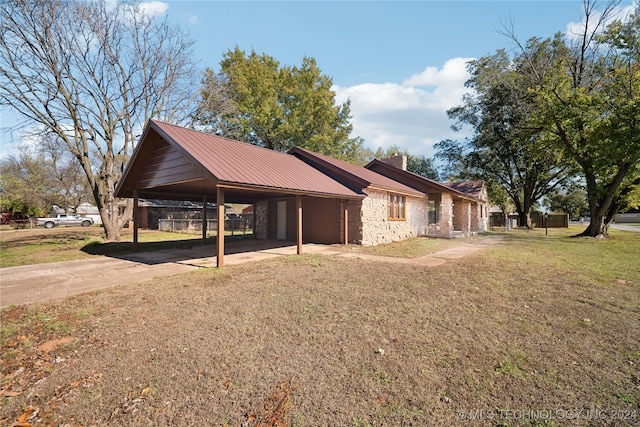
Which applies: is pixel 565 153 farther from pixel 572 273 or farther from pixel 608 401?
pixel 608 401

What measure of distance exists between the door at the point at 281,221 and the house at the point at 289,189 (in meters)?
0.05

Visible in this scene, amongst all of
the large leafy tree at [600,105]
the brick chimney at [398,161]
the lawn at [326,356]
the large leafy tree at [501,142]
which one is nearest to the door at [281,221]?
the brick chimney at [398,161]

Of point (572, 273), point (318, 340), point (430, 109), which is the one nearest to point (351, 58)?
point (572, 273)

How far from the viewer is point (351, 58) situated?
44.7 feet

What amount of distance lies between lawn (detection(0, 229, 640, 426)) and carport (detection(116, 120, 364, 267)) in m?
3.40

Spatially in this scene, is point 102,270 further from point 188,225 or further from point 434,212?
point 434,212

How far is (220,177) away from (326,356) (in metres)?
5.50

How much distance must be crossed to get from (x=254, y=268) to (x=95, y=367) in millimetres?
5021

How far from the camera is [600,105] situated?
17.0m

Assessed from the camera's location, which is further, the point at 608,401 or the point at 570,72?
the point at 570,72

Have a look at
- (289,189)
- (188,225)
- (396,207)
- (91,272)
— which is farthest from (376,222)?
(188,225)

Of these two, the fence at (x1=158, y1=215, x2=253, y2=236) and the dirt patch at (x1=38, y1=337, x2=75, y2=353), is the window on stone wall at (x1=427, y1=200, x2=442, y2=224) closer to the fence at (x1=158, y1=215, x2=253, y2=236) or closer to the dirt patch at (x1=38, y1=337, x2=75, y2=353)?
the fence at (x1=158, y1=215, x2=253, y2=236)

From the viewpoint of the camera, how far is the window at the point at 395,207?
15562 millimetres

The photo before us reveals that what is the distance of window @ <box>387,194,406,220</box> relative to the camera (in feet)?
51.1
